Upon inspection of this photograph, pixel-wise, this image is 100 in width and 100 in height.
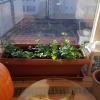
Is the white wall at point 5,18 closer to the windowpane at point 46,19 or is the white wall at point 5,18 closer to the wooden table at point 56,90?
the windowpane at point 46,19

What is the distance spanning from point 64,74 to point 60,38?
10.0 inches

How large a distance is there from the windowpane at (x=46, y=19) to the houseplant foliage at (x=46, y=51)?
10 centimetres

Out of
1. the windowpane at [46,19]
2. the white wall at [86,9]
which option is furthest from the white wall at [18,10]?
the white wall at [86,9]

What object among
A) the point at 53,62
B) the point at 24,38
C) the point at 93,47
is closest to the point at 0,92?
the point at 53,62

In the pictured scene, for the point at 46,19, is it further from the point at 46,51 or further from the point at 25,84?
the point at 25,84

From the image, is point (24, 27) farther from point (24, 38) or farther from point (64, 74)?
point (64, 74)

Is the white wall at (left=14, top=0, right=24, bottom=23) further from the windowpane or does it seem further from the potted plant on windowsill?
the potted plant on windowsill

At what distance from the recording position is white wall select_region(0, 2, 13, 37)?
3.52ft

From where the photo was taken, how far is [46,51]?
107cm

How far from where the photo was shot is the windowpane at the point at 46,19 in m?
1.07

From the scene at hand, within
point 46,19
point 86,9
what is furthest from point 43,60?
point 86,9

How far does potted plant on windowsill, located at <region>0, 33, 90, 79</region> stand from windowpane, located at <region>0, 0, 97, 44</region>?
10cm

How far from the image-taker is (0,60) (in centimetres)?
97

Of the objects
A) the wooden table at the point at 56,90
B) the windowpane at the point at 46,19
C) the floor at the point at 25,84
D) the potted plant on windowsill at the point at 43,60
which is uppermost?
the windowpane at the point at 46,19
